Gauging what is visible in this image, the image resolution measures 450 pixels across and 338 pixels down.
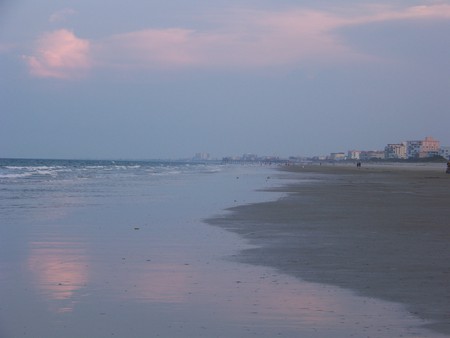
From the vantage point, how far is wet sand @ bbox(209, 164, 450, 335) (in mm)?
8102

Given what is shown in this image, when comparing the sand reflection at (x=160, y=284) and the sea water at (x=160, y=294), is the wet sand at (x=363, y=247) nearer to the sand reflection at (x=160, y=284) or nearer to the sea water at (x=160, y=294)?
the sea water at (x=160, y=294)

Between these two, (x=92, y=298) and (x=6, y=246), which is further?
(x=6, y=246)

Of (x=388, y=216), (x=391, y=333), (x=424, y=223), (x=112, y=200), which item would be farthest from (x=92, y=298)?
(x=112, y=200)

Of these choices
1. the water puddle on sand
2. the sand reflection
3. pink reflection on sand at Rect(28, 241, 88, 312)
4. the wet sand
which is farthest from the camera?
the wet sand

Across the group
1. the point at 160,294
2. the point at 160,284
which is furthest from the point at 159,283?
the point at 160,294

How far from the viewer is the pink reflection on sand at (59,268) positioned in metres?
7.92

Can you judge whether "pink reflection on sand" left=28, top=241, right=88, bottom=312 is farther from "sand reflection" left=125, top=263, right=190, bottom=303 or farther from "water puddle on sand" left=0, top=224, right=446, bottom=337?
"sand reflection" left=125, top=263, right=190, bottom=303

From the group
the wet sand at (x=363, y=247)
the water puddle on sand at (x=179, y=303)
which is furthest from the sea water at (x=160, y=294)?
the wet sand at (x=363, y=247)

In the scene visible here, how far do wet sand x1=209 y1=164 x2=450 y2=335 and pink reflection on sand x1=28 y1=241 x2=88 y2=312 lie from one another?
8.82 feet

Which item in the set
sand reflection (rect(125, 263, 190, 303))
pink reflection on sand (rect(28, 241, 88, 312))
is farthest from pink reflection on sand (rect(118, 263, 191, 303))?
pink reflection on sand (rect(28, 241, 88, 312))

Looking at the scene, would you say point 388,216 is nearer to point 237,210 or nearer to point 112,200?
point 237,210

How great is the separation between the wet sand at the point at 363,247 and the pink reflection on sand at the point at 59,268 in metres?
2.69

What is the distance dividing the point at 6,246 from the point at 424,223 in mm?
9937

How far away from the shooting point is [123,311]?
22.8 ft
